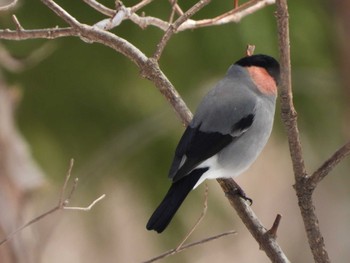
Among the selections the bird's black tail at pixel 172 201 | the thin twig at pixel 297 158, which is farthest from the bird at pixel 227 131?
the thin twig at pixel 297 158

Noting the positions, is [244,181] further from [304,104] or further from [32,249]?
[32,249]

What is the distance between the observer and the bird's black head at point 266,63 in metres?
1.06

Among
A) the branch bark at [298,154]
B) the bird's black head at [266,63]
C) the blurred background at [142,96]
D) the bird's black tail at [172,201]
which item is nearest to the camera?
the branch bark at [298,154]

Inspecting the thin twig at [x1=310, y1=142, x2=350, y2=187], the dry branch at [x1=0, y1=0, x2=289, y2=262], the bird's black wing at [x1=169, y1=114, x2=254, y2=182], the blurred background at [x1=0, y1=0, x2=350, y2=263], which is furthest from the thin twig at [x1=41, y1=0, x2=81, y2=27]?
the blurred background at [x1=0, y1=0, x2=350, y2=263]

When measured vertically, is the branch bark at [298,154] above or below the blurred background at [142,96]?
below

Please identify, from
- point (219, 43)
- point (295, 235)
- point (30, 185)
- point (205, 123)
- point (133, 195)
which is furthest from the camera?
point (295, 235)

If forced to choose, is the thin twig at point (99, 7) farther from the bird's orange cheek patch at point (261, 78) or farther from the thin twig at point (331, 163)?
the thin twig at point (331, 163)

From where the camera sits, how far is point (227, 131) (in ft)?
3.33

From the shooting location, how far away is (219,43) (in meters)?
1.90

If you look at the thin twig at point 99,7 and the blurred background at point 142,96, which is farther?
the blurred background at point 142,96

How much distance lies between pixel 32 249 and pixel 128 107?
0.52 metres

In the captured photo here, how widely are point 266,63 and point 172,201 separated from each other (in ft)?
0.77

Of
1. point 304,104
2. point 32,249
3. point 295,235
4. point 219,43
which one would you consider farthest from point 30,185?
point 295,235

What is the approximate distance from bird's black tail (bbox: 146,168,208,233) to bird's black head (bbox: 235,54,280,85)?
0.16 metres
